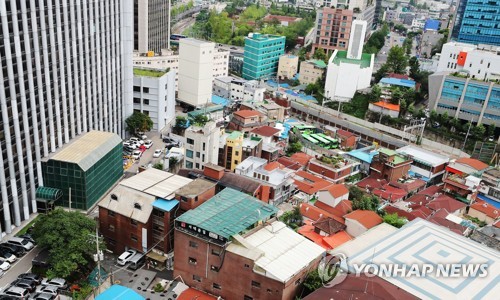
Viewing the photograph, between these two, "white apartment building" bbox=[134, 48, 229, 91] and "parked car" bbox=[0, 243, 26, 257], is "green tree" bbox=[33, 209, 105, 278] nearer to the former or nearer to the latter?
"parked car" bbox=[0, 243, 26, 257]

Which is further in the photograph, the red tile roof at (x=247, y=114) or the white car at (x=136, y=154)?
the red tile roof at (x=247, y=114)

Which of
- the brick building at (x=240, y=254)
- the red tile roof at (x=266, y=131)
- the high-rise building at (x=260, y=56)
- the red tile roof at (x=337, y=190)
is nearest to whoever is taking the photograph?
the brick building at (x=240, y=254)

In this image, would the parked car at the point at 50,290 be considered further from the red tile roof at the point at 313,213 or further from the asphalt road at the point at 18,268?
the red tile roof at the point at 313,213

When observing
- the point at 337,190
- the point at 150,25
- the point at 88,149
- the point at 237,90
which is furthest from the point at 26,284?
the point at 150,25

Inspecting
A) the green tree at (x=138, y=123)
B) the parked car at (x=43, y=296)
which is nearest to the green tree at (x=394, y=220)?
the parked car at (x=43, y=296)

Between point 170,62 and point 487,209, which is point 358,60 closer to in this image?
point 170,62

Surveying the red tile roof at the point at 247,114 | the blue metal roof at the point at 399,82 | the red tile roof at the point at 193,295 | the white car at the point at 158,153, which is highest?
the blue metal roof at the point at 399,82
